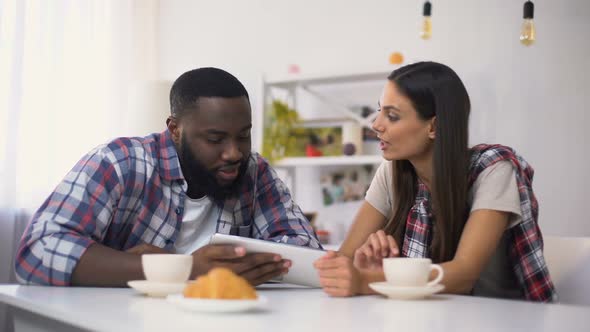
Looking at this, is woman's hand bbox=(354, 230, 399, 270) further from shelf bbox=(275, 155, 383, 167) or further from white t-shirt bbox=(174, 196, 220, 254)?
shelf bbox=(275, 155, 383, 167)

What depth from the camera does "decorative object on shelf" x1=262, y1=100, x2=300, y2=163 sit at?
11.2 ft

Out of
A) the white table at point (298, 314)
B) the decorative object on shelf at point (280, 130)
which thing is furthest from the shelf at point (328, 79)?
the white table at point (298, 314)

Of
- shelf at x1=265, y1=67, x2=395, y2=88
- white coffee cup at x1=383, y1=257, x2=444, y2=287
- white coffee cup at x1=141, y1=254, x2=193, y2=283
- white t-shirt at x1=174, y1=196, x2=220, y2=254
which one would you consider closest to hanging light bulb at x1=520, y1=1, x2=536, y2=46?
shelf at x1=265, y1=67, x2=395, y2=88

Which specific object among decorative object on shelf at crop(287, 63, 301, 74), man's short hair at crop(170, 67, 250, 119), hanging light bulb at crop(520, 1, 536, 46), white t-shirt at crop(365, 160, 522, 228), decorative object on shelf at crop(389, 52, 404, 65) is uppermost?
hanging light bulb at crop(520, 1, 536, 46)

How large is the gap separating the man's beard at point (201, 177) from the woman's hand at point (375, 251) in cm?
40

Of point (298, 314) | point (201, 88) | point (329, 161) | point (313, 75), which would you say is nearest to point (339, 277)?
point (298, 314)

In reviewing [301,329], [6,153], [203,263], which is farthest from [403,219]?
[6,153]

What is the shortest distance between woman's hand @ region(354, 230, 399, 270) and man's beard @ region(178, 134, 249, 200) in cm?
40

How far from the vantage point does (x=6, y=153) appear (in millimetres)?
2967

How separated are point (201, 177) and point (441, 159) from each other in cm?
56

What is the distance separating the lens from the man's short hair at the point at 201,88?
167cm

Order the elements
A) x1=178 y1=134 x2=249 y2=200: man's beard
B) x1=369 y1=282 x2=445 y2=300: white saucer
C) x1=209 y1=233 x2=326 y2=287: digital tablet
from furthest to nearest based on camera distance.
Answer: x1=178 y1=134 x2=249 y2=200: man's beard, x1=209 y1=233 x2=326 y2=287: digital tablet, x1=369 y1=282 x2=445 y2=300: white saucer

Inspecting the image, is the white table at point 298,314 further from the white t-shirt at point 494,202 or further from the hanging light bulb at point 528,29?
the hanging light bulb at point 528,29

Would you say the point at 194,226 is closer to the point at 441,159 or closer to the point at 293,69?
the point at 441,159
